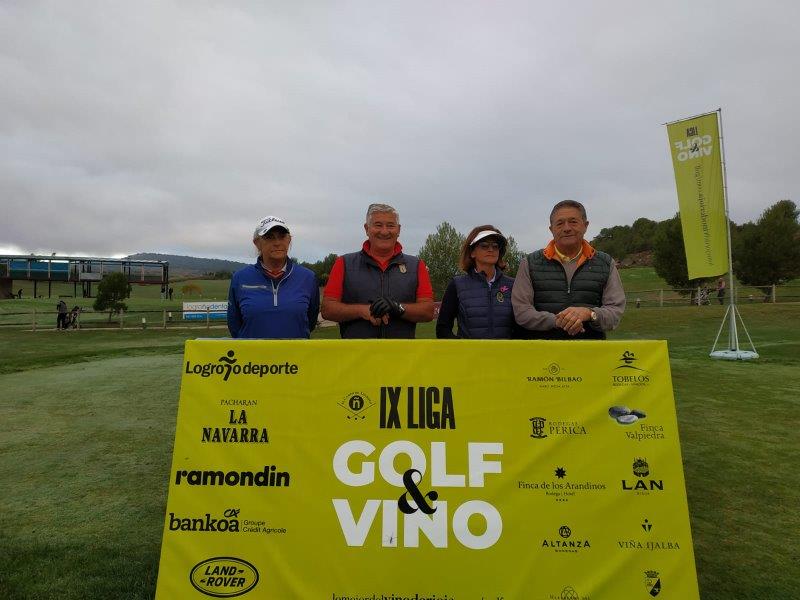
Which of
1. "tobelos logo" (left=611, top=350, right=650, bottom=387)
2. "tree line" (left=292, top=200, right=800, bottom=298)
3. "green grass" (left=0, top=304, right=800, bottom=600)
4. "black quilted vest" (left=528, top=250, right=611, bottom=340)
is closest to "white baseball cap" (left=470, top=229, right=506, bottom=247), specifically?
"black quilted vest" (left=528, top=250, right=611, bottom=340)

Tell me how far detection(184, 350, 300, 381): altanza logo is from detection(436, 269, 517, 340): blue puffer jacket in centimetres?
143

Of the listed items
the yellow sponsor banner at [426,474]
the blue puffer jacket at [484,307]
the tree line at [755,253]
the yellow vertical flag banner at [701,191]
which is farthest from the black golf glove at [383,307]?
the tree line at [755,253]

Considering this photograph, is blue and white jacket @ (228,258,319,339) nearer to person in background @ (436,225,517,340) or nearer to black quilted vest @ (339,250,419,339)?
black quilted vest @ (339,250,419,339)

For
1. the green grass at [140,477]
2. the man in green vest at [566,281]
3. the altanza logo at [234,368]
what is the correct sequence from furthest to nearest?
the man in green vest at [566,281]
the green grass at [140,477]
the altanza logo at [234,368]

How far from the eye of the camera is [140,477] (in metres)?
4.33

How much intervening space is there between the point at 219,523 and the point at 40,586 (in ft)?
3.92

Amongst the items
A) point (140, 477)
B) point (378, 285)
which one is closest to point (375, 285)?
point (378, 285)

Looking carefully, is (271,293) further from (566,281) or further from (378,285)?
(566,281)

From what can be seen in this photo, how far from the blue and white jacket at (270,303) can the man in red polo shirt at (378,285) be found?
0.19m

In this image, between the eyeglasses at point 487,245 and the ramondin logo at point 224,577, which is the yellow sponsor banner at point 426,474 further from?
the eyeglasses at point 487,245

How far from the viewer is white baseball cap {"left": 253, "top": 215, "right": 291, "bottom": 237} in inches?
140

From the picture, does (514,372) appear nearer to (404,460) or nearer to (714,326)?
(404,460)

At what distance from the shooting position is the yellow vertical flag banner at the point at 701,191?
11.0 meters

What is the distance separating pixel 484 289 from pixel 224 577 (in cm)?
235
